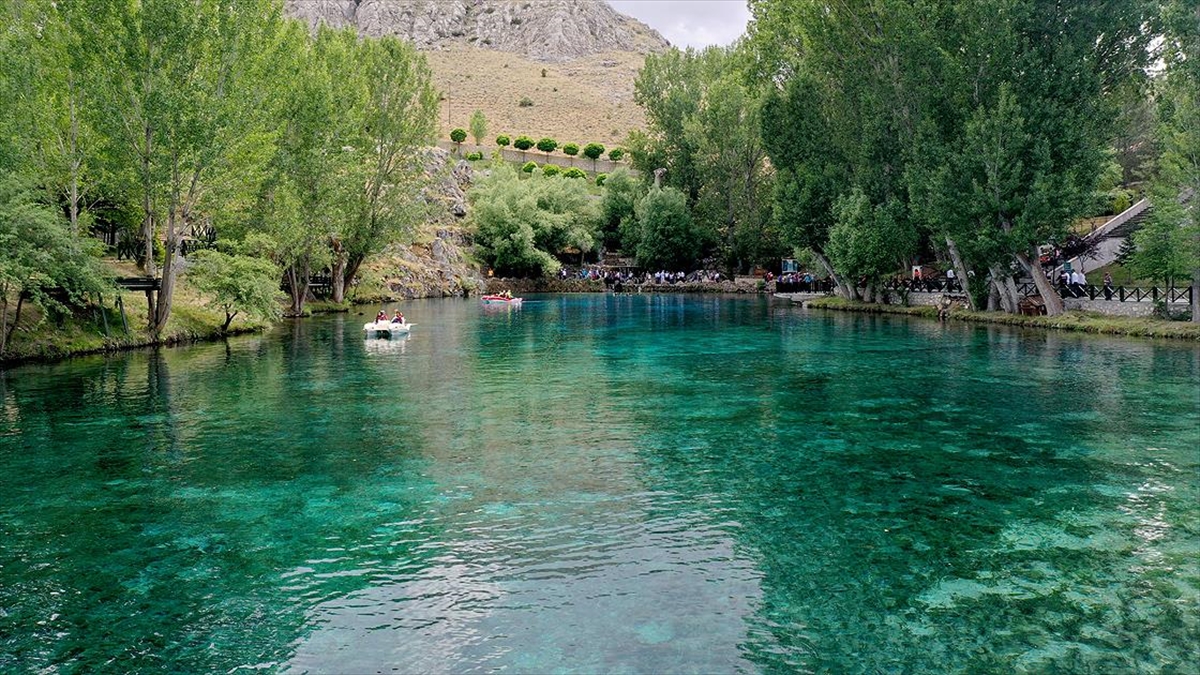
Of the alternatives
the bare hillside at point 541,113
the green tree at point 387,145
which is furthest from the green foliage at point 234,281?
the bare hillside at point 541,113

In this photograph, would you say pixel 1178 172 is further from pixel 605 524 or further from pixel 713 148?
pixel 713 148

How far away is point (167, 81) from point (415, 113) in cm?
3313

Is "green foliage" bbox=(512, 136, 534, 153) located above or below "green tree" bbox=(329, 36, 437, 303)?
above

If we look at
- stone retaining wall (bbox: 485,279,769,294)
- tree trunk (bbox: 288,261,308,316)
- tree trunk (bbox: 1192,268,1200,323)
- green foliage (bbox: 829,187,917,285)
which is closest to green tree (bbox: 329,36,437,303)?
tree trunk (bbox: 288,261,308,316)

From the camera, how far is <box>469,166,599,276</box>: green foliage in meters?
102

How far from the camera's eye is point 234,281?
134 feet

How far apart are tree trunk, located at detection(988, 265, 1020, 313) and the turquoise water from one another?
684 inches

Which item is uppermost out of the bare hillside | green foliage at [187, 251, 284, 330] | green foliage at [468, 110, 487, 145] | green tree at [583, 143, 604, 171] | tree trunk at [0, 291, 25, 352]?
the bare hillside

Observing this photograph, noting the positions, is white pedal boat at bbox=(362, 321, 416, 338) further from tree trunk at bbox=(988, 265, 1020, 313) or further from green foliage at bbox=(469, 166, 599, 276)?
green foliage at bbox=(469, 166, 599, 276)

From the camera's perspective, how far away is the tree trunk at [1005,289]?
4666cm

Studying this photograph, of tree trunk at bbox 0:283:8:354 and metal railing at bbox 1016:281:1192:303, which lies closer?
tree trunk at bbox 0:283:8:354

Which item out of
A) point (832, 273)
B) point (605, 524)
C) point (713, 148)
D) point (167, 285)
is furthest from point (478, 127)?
point (605, 524)

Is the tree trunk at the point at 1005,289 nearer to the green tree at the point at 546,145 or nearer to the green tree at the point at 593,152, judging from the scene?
the green tree at the point at 593,152

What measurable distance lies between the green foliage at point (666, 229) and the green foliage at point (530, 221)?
38.0 ft
